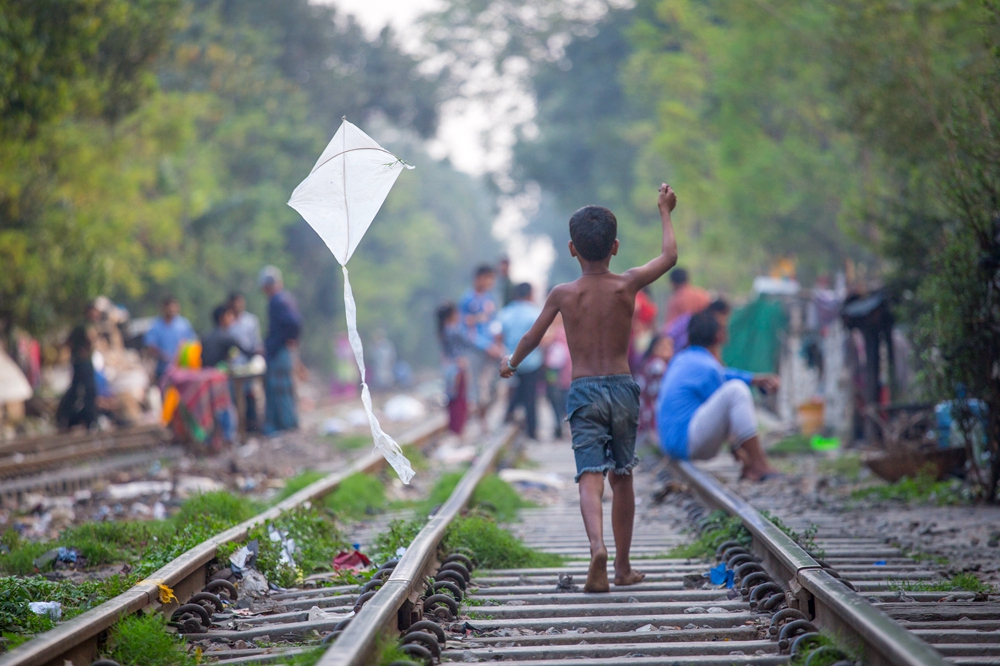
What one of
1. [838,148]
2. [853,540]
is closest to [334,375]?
[838,148]

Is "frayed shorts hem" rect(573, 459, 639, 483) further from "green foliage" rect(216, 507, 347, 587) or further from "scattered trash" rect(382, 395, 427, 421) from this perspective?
"scattered trash" rect(382, 395, 427, 421)

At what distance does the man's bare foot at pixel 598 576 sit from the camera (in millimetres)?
4996

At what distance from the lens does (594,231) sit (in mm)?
5242

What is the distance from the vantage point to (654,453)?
12.2 metres

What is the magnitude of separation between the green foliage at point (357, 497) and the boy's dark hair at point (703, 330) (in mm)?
2932

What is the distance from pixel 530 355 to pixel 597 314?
8735 millimetres

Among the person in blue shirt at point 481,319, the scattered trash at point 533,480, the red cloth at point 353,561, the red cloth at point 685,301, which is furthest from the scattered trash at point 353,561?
the person in blue shirt at point 481,319

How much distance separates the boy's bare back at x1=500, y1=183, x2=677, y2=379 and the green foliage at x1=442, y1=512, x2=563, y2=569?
3.68 feet

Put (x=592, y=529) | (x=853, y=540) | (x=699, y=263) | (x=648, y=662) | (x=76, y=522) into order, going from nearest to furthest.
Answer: (x=648, y=662)
(x=592, y=529)
(x=853, y=540)
(x=76, y=522)
(x=699, y=263)

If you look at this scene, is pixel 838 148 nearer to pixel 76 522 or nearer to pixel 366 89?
pixel 76 522

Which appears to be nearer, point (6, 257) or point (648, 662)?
point (648, 662)

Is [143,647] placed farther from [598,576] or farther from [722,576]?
[722,576]

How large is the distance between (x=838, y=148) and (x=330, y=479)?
16634 millimetres

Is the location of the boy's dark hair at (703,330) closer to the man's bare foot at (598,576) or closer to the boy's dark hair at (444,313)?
the man's bare foot at (598,576)
